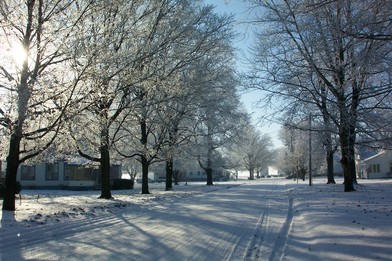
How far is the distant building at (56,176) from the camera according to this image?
43031 mm

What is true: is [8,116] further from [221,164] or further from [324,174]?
[324,174]

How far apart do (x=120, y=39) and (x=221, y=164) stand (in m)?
38.4

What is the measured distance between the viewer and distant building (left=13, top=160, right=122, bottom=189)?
43.0 meters

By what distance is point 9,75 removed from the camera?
1445 centimetres

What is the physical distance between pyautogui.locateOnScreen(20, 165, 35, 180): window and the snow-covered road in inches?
1259

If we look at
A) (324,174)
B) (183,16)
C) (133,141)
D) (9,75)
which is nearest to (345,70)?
(183,16)

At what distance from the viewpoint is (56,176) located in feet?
143

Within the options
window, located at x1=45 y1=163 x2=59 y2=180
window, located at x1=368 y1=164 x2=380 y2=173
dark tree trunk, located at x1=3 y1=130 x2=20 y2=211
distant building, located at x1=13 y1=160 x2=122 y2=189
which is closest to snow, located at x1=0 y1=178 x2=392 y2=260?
dark tree trunk, located at x1=3 y1=130 x2=20 y2=211

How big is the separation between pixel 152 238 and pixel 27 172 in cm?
3757

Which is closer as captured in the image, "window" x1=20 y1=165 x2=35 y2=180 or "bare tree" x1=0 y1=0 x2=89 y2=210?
"bare tree" x1=0 y1=0 x2=89 y2=210

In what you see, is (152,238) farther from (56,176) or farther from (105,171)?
(56,176)

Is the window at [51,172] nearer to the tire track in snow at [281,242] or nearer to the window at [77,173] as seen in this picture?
the window at [77,173]

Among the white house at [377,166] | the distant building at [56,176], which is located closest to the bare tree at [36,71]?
the distant building at [56,176]

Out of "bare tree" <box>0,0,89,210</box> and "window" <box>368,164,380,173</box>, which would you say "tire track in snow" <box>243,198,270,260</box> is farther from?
"window" <box>368,164,380,173</box>
